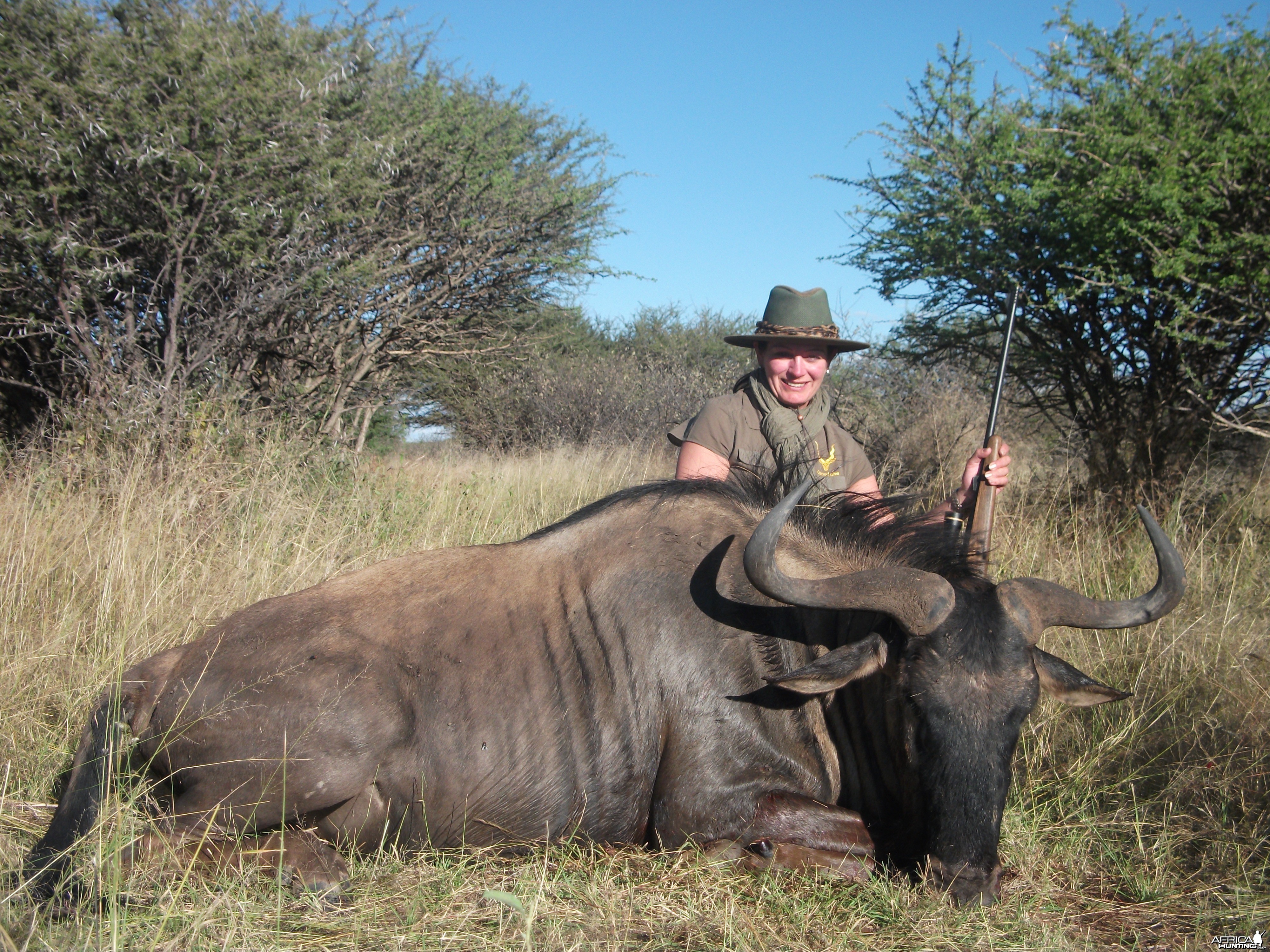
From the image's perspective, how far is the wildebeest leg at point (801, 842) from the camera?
2.71 m

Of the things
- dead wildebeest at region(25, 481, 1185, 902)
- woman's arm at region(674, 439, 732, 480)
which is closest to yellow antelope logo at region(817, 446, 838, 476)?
woman's arm at region(674, 439, 732, 480)

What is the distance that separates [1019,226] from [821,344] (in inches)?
132

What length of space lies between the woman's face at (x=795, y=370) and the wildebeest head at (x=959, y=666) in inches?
65.7

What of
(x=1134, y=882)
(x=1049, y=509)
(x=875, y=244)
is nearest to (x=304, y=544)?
(x=1134, y=882)

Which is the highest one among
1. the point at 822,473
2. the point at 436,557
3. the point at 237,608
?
the point at 822,473

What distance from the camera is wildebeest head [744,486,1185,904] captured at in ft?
8.21

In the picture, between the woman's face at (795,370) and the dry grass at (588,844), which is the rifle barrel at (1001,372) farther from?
the dry grass at (588,844)

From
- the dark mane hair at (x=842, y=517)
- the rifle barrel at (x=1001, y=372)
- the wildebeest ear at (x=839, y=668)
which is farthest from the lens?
the rifle barrel at (x=1001, y=372)

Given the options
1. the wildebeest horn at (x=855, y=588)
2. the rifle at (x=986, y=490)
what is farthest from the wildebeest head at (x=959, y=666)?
the rifle at (x=986, y=490)

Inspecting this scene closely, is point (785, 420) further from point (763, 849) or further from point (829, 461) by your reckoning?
point (763, 849)

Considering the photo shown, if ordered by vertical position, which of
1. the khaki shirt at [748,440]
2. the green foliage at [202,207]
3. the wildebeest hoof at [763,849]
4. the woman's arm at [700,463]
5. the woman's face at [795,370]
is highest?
the green foliage at [202,207]

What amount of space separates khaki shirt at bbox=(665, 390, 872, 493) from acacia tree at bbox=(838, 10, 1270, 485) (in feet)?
8.66

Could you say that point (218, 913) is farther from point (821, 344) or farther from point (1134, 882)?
point (821, 344)

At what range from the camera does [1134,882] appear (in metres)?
2.79
